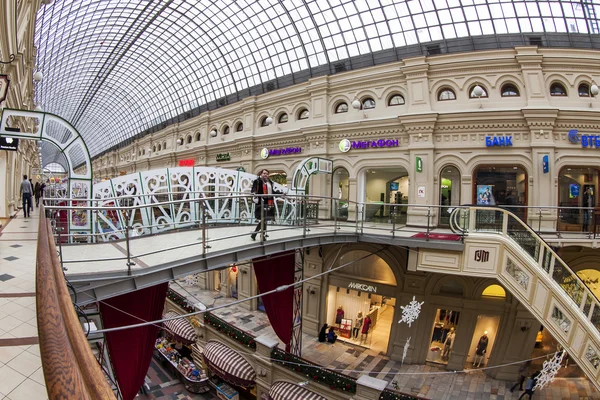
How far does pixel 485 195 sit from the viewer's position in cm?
1480

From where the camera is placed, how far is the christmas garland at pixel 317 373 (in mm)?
11269

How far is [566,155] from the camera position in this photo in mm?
13648

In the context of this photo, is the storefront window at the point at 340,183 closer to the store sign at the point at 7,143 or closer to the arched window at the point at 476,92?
the arched window at the point at 476,92

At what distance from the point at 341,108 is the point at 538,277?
496 inches

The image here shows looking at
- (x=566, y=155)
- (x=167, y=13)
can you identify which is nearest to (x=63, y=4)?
(x=167, y=13)

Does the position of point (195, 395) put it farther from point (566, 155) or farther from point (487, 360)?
point (566, 155)

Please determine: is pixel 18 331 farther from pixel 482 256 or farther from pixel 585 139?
pixel 585 139

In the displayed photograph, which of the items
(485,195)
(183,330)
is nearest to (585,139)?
(485,195)

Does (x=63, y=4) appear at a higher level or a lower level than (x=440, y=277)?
higher

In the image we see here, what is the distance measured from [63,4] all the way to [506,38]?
94.8ft

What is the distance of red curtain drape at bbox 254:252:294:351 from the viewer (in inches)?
484

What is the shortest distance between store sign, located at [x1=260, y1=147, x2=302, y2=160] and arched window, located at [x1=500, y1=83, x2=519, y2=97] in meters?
10.7

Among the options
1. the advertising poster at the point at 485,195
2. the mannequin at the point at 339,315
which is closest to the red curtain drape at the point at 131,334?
the mannequin at the point at 339,315

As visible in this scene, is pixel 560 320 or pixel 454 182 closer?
pixel 560 320
